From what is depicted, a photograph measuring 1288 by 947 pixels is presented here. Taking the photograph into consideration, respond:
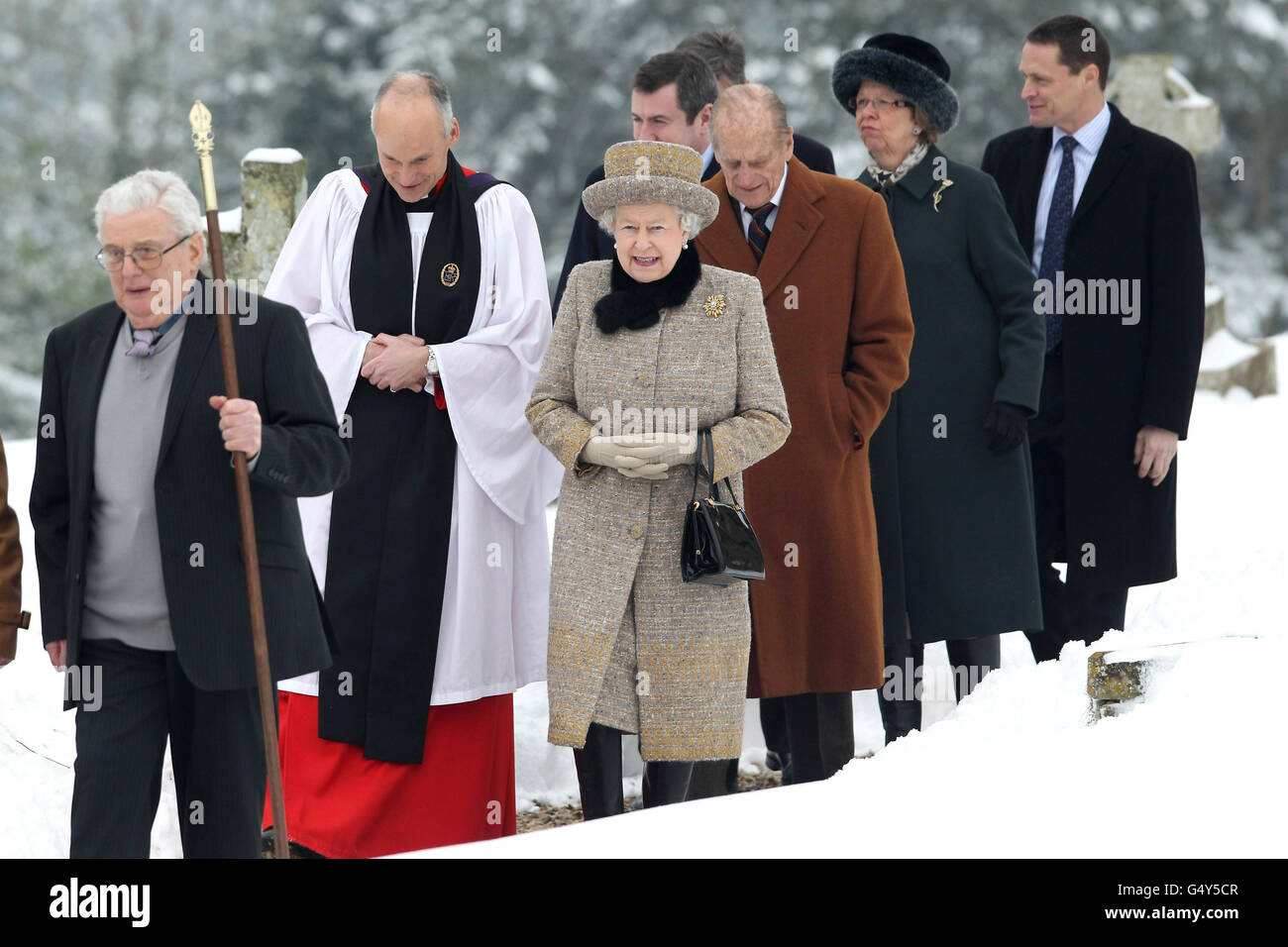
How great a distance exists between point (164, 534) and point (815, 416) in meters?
1.93

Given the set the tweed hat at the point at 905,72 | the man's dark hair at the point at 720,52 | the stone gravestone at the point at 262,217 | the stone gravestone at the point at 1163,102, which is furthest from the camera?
the stone gravestone at the point at 1163,102

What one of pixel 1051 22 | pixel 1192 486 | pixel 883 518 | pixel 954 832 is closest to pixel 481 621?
pixel 883 518

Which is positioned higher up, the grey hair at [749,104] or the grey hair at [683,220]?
the grey hair at [749,104]

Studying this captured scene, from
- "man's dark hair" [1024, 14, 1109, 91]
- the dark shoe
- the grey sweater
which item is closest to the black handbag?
the grey sweater

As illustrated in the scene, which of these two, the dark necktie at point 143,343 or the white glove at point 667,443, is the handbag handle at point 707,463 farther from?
the dark necktie at point 143,343

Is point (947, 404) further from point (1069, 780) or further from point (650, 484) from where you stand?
point (1069, 780)

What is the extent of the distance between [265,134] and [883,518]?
18.6m

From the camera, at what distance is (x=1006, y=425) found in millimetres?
5441

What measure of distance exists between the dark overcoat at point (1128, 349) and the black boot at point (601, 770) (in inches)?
82.4

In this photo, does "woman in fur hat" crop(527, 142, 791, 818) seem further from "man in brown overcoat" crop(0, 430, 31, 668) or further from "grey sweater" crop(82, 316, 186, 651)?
"man in brown overcoat" crop(0, 430, 31, 668)

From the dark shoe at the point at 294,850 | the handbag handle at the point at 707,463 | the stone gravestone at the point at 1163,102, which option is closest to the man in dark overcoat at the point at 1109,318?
the handbag handle at the point at 707,463

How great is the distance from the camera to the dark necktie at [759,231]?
16.6 ft

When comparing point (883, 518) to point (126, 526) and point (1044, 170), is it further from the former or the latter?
point (126, 526)

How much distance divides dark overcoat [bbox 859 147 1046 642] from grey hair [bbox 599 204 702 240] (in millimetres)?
1206
